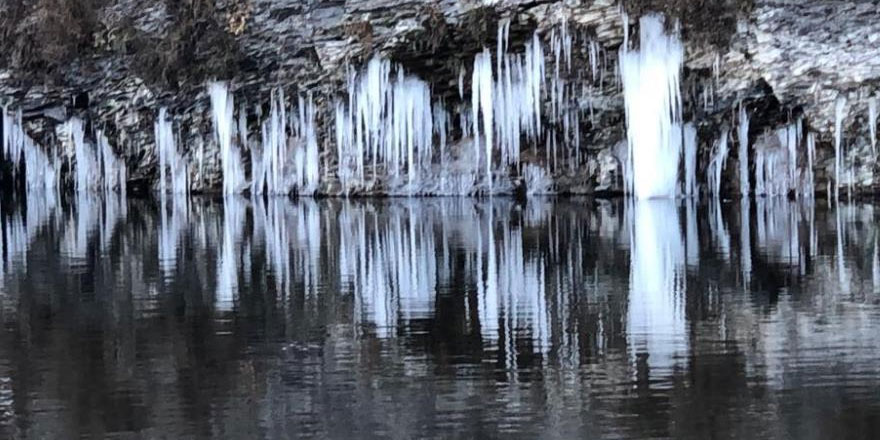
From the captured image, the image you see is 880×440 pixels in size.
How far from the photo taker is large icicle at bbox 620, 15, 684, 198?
25.8m

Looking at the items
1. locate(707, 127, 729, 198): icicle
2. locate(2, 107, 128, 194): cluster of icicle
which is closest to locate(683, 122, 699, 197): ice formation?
locate(707, 127, 729, 198): icicle

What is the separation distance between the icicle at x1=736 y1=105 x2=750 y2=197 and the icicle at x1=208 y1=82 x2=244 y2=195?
11736 millimetres

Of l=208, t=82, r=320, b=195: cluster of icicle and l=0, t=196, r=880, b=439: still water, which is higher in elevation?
l=208, t=82, r=320, b=195: cluster of icicle

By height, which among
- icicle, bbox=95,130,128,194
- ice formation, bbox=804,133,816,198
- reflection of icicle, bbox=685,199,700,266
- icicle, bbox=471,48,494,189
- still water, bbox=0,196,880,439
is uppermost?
icicle, bbox=471,48,494,189

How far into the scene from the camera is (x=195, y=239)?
19.7m

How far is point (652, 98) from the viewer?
25.9m

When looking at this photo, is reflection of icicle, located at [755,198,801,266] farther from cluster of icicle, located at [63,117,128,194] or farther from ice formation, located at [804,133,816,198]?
cluster of icicle, located at [63,117,128,194]

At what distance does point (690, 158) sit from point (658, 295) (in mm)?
15950

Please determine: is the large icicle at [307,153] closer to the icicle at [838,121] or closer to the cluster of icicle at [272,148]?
the cluster of icicle at [272,148]

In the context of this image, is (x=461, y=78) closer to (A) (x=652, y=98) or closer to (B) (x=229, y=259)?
(A) (x=652, y=98)

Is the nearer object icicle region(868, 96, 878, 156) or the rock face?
icicle region(868, 96, 878, 156)

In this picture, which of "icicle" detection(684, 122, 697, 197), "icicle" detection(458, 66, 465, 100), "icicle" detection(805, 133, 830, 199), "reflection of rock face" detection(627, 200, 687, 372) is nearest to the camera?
"reflection of rock face" detection(627, 200, 687, 372)

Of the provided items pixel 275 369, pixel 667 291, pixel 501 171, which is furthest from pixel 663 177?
pixel 275 369

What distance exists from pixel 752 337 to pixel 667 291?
2590mm
